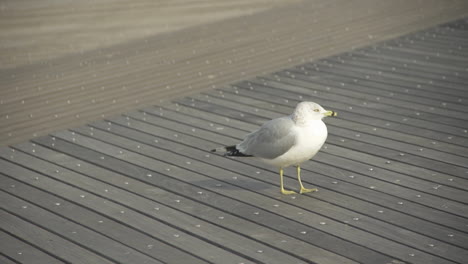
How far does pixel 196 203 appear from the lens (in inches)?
191

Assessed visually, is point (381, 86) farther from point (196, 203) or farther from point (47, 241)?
point (47, 241)

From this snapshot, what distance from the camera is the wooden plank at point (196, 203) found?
4.20 meters

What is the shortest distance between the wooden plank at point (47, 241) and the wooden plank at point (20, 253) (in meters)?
0.03

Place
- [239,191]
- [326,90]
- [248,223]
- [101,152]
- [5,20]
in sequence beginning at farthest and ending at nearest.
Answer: [5,20] → [326,90] → [101,152] → [239,191] → [248,223]

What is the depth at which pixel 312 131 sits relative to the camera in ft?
15.4

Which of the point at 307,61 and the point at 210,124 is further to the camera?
the point at 307,61

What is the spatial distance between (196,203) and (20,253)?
3.45 ft

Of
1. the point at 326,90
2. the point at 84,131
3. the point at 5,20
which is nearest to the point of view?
the point at 84,131

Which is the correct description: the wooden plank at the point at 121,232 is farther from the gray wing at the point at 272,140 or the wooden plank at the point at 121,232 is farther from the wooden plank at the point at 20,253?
the gray wing at the point at 272,140

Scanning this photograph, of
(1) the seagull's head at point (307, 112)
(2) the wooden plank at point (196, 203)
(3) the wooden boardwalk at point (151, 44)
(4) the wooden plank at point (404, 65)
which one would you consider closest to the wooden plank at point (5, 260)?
(2) the wooden plank at point (196, 203)

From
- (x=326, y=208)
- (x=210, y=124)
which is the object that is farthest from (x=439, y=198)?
(x=210, y=124)

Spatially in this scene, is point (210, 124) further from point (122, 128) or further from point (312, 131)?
point (312, 131)

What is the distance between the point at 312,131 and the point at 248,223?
2.04 feet

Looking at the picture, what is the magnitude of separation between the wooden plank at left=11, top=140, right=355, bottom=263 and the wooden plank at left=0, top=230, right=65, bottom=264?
0.66 m
